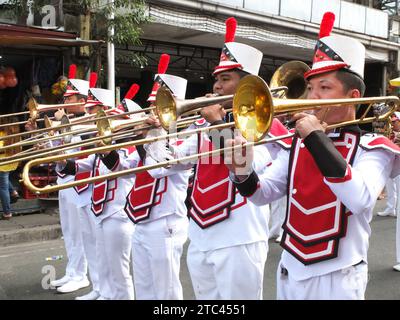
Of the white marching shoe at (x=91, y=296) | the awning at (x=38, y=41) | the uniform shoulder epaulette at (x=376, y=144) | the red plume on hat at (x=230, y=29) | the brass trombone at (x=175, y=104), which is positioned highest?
the red plume on hat at (x=230, y=29)

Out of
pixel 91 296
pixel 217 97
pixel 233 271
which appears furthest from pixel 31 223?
pixel 217 97

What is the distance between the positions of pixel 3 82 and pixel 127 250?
480 centimetres

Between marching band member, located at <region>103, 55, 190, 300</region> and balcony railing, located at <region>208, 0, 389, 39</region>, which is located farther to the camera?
balcony railing, located at <region>208, 0, 389, 39</region>

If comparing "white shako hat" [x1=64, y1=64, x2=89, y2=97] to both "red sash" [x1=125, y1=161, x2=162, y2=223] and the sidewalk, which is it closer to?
"red sash" [x1=125, y1=161, x2=162, y2=223]

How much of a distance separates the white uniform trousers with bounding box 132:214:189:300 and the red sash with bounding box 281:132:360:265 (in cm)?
132

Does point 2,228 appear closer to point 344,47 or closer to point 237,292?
point 237,292

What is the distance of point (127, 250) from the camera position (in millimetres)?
3926

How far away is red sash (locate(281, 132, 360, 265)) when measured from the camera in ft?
6.95

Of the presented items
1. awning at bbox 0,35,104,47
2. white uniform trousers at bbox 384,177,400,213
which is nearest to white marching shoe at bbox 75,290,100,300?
awning at bbox 0,35,104,47

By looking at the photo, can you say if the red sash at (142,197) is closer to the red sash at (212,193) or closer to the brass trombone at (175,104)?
the red sash at (212,193)

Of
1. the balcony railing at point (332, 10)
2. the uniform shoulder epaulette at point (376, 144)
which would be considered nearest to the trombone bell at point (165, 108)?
the uniform shoulder epaulette at point (376, 144)

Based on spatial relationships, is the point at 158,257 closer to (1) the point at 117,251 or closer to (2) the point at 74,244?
(1) the point at 117,251

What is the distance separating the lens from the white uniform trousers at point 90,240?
442 cm

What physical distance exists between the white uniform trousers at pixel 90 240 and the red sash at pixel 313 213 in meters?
2.60
